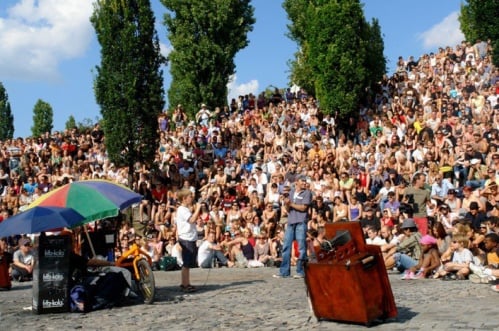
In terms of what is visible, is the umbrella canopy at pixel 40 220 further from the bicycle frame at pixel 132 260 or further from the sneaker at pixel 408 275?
the sneaker at pixel 408 275

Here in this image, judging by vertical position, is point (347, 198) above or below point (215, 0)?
below

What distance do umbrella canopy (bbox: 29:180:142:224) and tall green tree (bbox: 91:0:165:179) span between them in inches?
583

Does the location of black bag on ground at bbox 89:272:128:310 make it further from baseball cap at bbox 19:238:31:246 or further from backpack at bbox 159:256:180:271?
baseball cap at bbox 19:238:31:246

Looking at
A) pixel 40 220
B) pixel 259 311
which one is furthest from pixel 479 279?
pixel 40 220

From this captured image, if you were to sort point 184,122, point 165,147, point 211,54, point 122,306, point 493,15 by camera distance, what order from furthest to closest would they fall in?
point 211,54
point 184,122
point 165,147
point 493,15
point 122,306

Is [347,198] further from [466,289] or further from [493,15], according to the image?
[493,15]

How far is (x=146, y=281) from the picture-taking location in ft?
35.5

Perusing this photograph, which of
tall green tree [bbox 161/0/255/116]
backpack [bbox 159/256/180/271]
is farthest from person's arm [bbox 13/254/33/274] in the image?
tall green tree [bbox 161/0/255/116]

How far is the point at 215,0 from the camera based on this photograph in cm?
4000

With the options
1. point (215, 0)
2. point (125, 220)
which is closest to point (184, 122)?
point (215, 0)

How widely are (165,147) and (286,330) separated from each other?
20.8m

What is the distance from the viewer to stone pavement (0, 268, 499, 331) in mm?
8227

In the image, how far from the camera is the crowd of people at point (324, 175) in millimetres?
14070

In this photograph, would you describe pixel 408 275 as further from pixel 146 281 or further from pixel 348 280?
pixel 348 280
